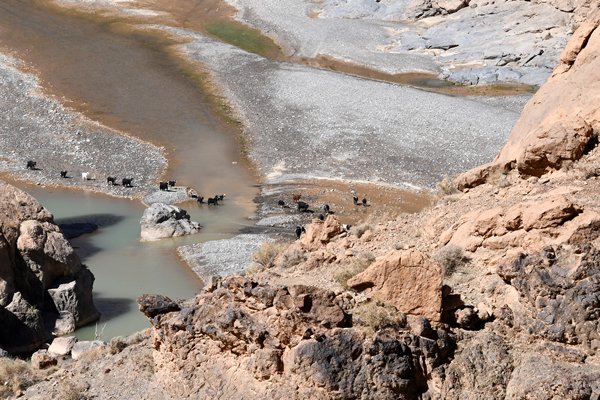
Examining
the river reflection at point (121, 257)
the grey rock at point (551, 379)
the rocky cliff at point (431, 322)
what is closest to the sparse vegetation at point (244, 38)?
the river reflection at point (121, 257)

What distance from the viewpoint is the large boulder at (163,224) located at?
124 feet

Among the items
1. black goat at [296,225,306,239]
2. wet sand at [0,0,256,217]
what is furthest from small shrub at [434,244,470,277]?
wet sand at [0,0,256,217]

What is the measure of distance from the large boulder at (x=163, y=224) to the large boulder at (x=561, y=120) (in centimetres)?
2122

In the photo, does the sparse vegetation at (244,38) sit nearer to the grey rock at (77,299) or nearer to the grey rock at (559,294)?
the grey rock at (77,299)

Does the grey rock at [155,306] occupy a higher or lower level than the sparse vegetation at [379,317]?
lower

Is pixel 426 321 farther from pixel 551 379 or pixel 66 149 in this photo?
pixel 66 149

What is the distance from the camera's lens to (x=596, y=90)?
16750 millimetres

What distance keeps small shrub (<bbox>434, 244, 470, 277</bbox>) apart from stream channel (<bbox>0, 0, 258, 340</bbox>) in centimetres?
Answer: 1651

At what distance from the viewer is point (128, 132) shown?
169ft

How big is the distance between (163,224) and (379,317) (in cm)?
2615

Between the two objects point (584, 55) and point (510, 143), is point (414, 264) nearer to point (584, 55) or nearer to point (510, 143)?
point (510, 143)

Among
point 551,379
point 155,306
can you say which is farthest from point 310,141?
point 551,379

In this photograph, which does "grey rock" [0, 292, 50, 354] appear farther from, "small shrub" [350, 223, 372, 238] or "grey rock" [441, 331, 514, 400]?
"grey rock" [441, 331, 514, 400]

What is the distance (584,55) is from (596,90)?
1.86 m
